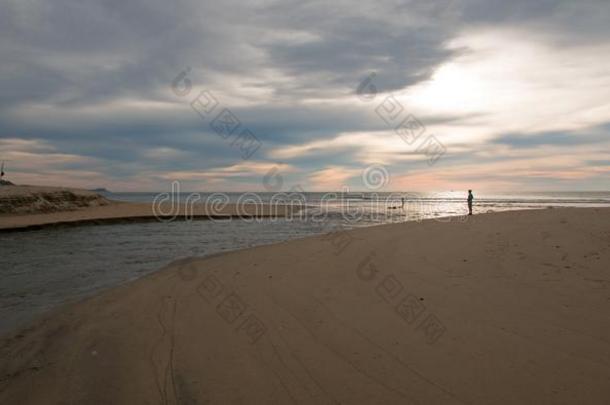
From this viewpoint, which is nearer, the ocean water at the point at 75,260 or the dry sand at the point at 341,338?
the dry sand at the point at 341,338

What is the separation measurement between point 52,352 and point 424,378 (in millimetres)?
4232

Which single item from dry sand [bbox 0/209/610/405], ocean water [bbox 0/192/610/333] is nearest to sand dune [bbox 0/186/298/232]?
ocean water [bbox 0/192/610/333]

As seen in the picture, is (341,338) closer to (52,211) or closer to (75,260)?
(75,260)

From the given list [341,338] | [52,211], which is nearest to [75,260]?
[341,338]

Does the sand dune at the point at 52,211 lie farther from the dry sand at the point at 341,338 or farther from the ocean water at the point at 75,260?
the dry sand at the point at 341,338

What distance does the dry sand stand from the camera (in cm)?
342

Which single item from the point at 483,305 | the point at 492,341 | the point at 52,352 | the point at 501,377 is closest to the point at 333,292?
the point at 483,305

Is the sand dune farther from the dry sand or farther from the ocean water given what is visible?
the dry sand

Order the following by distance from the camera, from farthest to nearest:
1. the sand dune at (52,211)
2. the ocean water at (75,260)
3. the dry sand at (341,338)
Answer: the sand dune at (52,211)
the ocean water at (75,260)
the dry sand at (341,338)

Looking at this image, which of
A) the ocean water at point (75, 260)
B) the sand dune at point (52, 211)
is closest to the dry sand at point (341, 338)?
the ocean water at point (75, 260)

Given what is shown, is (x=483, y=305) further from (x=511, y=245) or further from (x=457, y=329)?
(x=511, y=245)

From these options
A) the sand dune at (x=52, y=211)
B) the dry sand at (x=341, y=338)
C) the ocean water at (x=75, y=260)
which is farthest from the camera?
the sand dune at (x=52, y=211)

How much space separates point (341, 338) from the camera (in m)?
4.49

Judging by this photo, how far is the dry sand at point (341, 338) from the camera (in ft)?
11.2
